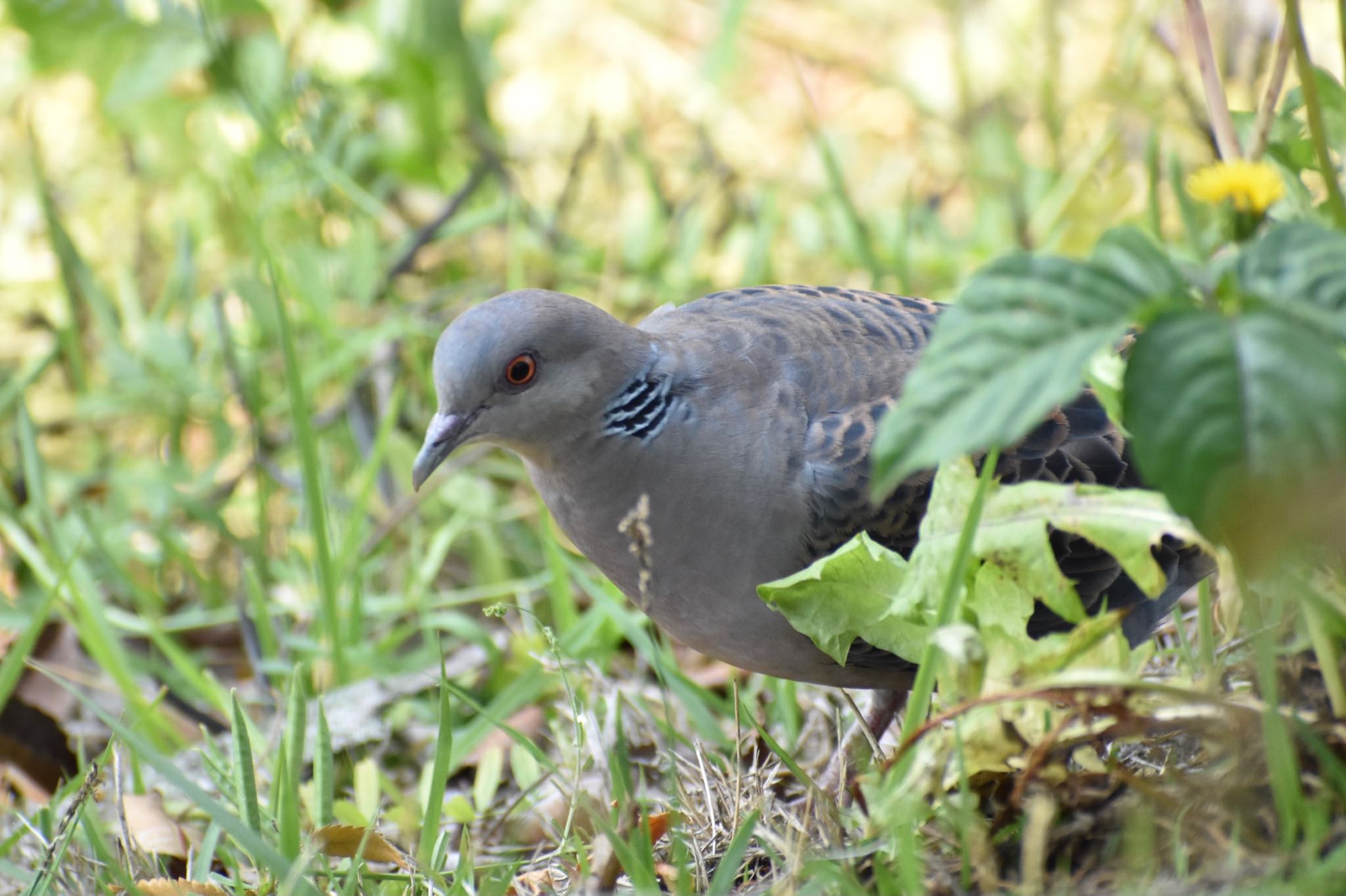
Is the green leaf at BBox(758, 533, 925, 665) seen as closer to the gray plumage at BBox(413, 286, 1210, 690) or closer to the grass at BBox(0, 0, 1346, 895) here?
the grass at BBox(0, 0, 1346, 895)

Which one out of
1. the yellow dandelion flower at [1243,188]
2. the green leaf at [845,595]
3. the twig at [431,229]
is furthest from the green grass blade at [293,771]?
the twig at [431,229]

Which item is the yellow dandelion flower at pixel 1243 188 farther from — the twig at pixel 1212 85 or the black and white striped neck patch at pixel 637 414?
the black and white striped neck patch at pixel 637 414

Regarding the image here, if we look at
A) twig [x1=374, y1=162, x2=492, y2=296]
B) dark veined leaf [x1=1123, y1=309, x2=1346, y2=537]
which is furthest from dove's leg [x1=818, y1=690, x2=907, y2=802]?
twig [x1=374, y1=162, x2=492, y2=296]

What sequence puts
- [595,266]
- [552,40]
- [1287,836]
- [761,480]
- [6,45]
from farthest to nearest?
[552,40], [6,45], [595,266], [761,480], [1287,836]

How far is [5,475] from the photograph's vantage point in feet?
14.5

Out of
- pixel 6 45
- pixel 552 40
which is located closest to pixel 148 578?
pixel 6 45

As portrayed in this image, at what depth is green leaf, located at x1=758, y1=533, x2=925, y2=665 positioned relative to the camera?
7.14 ft

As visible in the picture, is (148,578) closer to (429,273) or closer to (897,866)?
(429,273)

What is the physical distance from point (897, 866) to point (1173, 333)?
87cm

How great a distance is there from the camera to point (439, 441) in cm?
271

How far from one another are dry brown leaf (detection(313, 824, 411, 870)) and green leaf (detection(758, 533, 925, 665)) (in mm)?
842

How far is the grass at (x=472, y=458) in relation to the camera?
6.37 feet

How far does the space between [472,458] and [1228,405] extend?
3.24m

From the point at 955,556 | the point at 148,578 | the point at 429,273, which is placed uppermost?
the point at 955,556
